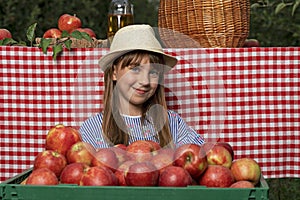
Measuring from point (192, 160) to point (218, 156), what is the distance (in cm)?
15

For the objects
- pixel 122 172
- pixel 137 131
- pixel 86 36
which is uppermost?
pixel 86 36

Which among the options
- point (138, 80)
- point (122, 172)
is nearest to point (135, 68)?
point (138, 80)

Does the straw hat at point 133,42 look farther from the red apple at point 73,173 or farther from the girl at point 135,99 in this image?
the red apple at point 73,173

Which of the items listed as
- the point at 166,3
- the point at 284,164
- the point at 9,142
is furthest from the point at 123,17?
the point at 284,164

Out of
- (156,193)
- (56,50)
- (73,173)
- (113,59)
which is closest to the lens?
(156,193)

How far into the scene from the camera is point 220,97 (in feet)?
11.1

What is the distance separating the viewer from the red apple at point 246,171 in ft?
6.95

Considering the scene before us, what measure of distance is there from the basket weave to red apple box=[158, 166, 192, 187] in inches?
56.0

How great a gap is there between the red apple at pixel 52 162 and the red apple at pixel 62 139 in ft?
0.30

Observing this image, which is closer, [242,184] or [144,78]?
[242,184]

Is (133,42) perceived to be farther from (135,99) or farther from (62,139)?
(62,139)

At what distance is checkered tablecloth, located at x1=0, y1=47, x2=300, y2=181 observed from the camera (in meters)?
3.31

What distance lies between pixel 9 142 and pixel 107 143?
29.3 inches

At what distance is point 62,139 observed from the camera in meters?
2.26
